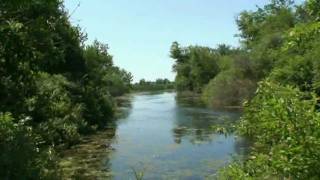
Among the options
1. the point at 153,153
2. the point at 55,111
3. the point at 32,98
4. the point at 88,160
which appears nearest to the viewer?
the point at 88,160

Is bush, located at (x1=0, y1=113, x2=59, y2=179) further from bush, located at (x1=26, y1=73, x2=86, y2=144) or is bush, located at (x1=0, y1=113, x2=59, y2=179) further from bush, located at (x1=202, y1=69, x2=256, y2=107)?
bush, located at (x1=202, y1=69, x2=256, y2=107)

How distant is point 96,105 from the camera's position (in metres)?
32.8

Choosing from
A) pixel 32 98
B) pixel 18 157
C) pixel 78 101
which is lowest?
pixel 18 157

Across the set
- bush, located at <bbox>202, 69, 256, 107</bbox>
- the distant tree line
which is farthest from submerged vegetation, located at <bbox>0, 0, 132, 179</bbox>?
the distant tree line

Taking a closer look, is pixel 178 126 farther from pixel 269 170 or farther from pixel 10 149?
pixel 269 170

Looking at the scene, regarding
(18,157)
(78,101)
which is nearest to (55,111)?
(78,101)

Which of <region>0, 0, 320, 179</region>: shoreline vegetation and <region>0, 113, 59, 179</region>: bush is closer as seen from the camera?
<region>0, 0, 320, 179</region>: shoreline vegetation

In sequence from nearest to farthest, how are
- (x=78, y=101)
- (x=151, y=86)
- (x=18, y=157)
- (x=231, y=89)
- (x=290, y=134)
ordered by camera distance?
(x=290, y=134) → (x=18, y=157) → (x=78, y=101) → (x=231, y=89) → (x=151, y=86)

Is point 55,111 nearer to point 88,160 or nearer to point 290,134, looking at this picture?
point 88,160

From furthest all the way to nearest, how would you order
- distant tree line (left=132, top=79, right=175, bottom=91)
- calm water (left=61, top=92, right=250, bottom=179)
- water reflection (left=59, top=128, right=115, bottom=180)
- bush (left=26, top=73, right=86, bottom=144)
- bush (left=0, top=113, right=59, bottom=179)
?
distant tree line (left=132, top=79, right=175, bottom=91), bush (left=26, top=73, right=86, bottom=144), calm water (left=61, top=92, right=250, bottom=179), water reflection (left=59, top=128, right=115, bottom=180), bush (left=0, top=113, right=59, bottom=179)

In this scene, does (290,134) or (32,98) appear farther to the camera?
(32,98)

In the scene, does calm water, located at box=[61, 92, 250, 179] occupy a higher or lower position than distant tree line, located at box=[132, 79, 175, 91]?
lower

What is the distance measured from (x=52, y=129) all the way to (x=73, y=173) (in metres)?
5.25

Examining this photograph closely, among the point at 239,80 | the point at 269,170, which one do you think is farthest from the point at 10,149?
the point at 239,80
